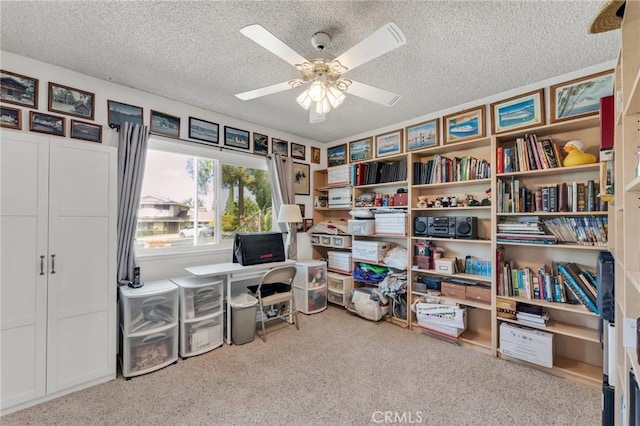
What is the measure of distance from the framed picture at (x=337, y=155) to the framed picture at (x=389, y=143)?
586 millimetres

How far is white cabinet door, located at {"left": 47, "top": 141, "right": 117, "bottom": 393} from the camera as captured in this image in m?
1.93

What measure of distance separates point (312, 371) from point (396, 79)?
2.54 metres

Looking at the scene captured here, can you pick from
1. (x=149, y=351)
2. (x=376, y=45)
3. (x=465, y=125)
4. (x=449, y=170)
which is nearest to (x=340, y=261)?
(x=449, y=170)

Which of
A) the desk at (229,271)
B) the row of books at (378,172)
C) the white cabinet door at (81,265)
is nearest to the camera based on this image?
the white cabinet door at (81,265)

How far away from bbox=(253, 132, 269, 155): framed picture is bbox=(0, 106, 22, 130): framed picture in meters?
2.02

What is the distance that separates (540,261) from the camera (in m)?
2.51

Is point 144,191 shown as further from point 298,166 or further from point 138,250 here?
point 298,166

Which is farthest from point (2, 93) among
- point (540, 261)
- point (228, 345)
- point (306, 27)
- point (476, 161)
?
point (540, 261)

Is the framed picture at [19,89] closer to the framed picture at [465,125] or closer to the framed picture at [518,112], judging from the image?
the framed picture at [465,125]

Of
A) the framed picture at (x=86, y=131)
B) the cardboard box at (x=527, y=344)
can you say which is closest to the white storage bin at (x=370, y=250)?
the cardboard box at (x=527, y=344)

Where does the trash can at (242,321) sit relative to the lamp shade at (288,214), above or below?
below

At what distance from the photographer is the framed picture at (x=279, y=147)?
3694mm

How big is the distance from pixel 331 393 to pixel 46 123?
302 cm

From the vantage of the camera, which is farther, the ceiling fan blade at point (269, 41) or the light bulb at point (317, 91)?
the light bulb at point (317, 91)
